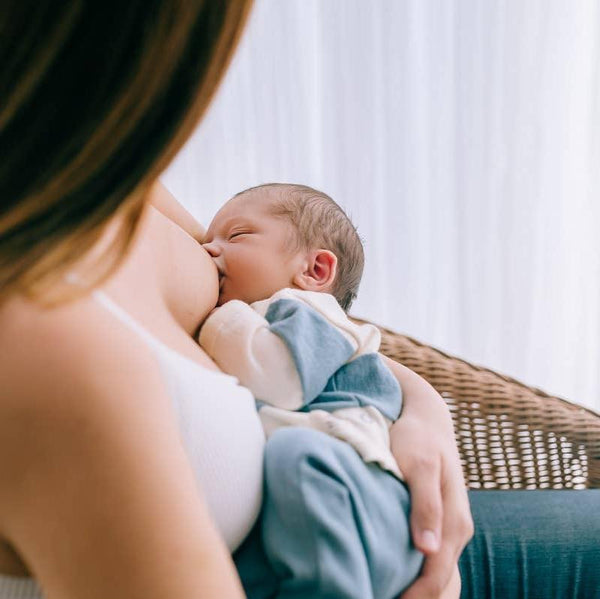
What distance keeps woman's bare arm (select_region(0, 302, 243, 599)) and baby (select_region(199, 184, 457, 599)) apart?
8.4 inches

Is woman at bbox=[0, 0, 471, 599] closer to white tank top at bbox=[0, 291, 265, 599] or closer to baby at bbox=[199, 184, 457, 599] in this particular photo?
white tank top at bbox=[0, 291, 265, 599]

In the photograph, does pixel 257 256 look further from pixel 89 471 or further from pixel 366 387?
pixel 89 471

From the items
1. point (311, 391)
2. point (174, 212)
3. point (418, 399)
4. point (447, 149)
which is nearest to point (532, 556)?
point (418, 399)

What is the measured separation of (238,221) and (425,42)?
1.32 m

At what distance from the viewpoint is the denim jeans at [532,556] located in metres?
0.99

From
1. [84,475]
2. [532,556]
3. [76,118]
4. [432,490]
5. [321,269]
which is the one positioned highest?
[76,118]

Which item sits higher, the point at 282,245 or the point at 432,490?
the point at 282,245

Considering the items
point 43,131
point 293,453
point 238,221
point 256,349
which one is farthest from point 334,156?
point 43,131

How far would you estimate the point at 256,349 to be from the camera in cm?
87

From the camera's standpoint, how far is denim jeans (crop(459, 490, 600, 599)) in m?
0.99

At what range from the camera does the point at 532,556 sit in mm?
1002

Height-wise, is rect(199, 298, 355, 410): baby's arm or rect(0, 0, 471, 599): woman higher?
rect(0, 0, 471, 599): woman

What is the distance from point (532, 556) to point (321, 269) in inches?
18.0

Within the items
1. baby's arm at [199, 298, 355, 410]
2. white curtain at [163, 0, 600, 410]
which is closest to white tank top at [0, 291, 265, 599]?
baby's arm at [199, 298, 355, 410]
